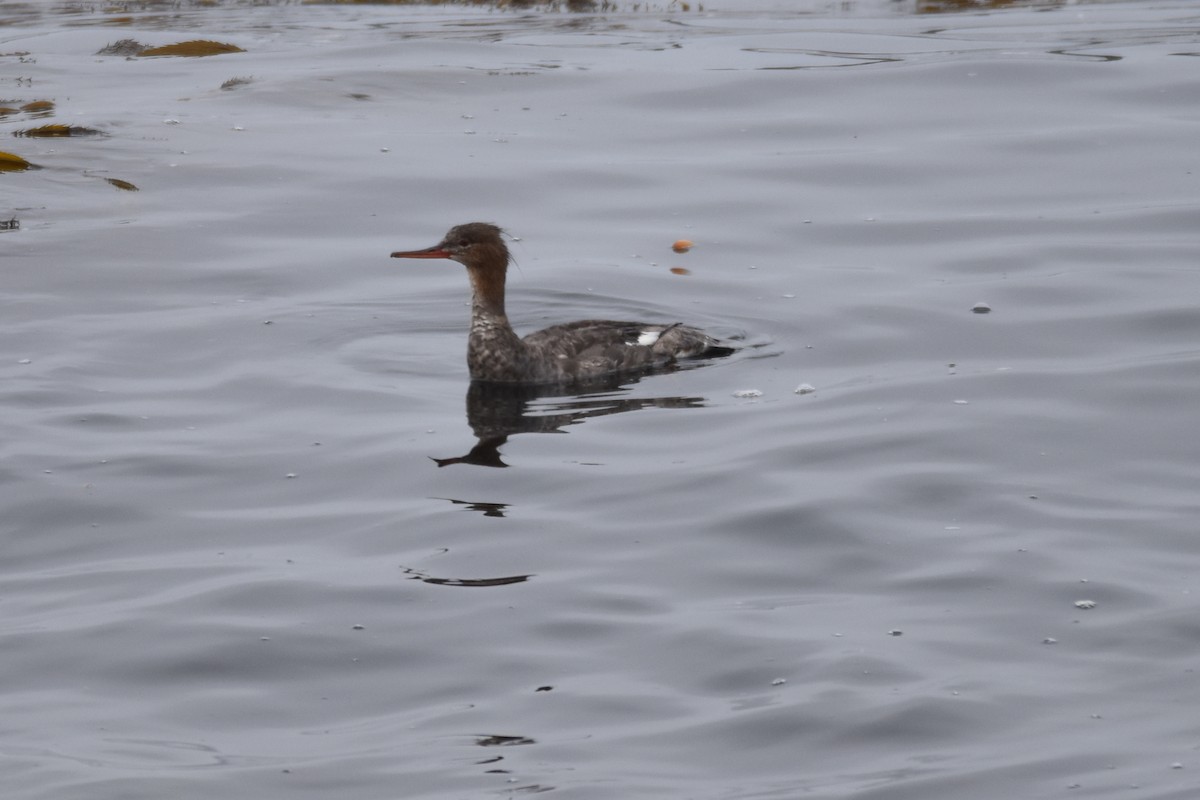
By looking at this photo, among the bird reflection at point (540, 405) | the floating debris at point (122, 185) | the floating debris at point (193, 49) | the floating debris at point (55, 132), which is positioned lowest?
the bird reflection at point (540, 405)

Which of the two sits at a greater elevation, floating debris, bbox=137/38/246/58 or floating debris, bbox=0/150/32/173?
floating debris, bbox=137/38/246/58

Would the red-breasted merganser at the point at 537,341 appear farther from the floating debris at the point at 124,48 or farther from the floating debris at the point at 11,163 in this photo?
the floating debris at the point at 124,48

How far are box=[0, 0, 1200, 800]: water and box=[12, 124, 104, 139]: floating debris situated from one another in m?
0.28

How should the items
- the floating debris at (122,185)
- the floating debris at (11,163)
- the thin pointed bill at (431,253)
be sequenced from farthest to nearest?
the floating debris at (11,163), the floating debris at (122,185), the thin pointed bill at (431,253)

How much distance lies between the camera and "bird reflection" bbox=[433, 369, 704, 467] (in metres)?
10.5

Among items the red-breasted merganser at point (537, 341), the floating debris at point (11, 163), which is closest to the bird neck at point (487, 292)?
the red-breasted merganser at point (537, 341)

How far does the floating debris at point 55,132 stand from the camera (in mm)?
18625

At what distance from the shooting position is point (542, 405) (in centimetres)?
1127

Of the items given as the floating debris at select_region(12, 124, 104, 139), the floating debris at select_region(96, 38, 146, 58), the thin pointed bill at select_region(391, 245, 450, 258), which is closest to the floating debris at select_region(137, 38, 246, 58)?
the floating debris at select_region(96, 38, 146, 58)

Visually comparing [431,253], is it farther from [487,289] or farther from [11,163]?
[11,163]

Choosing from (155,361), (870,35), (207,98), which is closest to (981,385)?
(155,361)

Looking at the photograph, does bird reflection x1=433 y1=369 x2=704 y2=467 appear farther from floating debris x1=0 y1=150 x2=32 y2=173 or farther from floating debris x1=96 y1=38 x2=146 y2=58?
floating debris x1=96 y1=38 x2=146 y2=58

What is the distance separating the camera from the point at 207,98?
824 inches

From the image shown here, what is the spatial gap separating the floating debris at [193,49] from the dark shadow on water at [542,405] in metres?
14.8
